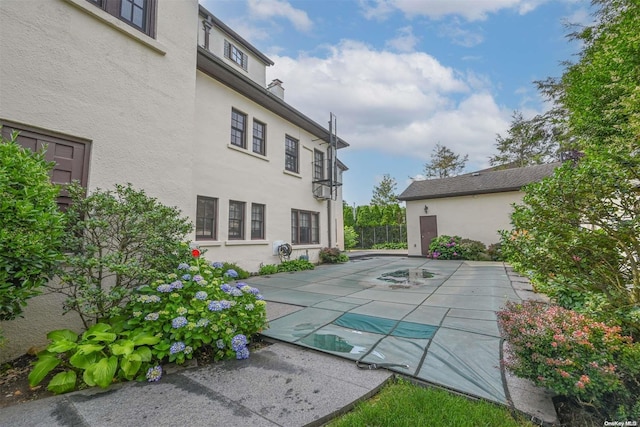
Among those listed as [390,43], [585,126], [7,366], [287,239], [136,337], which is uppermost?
[390,43]

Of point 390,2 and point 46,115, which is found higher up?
point 390,2

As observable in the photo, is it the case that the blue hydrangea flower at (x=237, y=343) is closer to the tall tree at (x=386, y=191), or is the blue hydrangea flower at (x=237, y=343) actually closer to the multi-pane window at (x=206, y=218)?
the multi-pane window at (x=206, y=218)

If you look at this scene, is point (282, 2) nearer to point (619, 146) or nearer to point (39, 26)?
point (39, 26)

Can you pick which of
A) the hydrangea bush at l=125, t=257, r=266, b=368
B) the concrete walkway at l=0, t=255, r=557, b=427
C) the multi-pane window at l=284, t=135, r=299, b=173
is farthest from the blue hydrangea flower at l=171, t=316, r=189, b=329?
the multi-pane window at l=284, t=135, r=299, b=173

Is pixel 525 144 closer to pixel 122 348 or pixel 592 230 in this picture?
pixel 592 230

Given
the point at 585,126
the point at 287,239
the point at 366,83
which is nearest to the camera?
the point at 585,126

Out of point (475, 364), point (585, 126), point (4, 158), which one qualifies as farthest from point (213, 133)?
point (585, 126)

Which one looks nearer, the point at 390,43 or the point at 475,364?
the point at 475,364

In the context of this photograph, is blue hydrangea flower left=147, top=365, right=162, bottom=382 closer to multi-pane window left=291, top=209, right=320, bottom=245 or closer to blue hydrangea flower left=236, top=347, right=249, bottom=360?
blue hydrangea flower left=236, top=347, right=249, bottom=360

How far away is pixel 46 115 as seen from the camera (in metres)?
3.30

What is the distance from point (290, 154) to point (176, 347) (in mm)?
8872

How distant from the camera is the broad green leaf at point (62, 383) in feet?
7.15

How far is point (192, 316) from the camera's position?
2.71 metres

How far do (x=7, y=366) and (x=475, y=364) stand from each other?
4.77m
